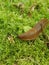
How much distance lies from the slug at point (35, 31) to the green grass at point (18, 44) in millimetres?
70

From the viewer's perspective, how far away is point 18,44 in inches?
111

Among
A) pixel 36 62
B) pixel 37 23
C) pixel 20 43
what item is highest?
pixel 37 23

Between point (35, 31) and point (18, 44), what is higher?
point (35, 31)

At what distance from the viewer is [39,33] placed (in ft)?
9.52

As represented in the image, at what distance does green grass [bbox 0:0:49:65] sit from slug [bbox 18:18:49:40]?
70 mm

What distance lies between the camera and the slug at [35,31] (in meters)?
2.79

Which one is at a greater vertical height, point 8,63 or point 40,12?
point 40,12

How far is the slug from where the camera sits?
9.16ft

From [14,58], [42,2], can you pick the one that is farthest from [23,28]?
[42,2]

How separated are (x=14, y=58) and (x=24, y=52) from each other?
149mm

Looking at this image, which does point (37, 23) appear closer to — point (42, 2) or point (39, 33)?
point (39, 33)

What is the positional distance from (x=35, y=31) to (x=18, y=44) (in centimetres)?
26

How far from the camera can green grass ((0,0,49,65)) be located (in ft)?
8.99

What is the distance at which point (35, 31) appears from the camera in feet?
9.34
